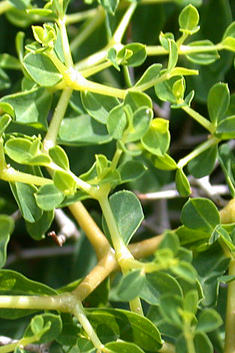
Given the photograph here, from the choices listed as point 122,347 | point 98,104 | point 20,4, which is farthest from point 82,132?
point 122,347

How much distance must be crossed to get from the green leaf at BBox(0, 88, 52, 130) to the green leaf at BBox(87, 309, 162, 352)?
219 millimetres

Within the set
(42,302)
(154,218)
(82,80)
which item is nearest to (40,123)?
(82,80)

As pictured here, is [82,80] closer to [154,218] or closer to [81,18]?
[81,18]

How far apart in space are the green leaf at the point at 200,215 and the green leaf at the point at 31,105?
Result: 0.61ft

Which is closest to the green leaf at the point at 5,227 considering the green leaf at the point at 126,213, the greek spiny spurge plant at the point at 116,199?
the greek spiny spurge plant at the point at 116,199

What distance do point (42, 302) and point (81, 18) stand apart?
0.45m

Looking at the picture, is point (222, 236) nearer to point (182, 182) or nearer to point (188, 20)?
point (182, 182)

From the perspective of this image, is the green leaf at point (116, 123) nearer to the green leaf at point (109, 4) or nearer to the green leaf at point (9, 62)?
the green leaf at point (109, 4)

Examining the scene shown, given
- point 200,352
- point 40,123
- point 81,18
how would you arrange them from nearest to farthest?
point 200,352
point 40,123
point 81,18

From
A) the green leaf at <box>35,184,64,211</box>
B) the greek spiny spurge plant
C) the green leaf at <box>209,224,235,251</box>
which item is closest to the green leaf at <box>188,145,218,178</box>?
the greek spiny spurge plant

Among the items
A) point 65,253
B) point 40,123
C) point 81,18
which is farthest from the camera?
point 65,253

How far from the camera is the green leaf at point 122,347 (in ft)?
1.72

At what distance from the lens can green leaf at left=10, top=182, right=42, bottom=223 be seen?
0.60m

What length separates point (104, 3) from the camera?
2.17ft
